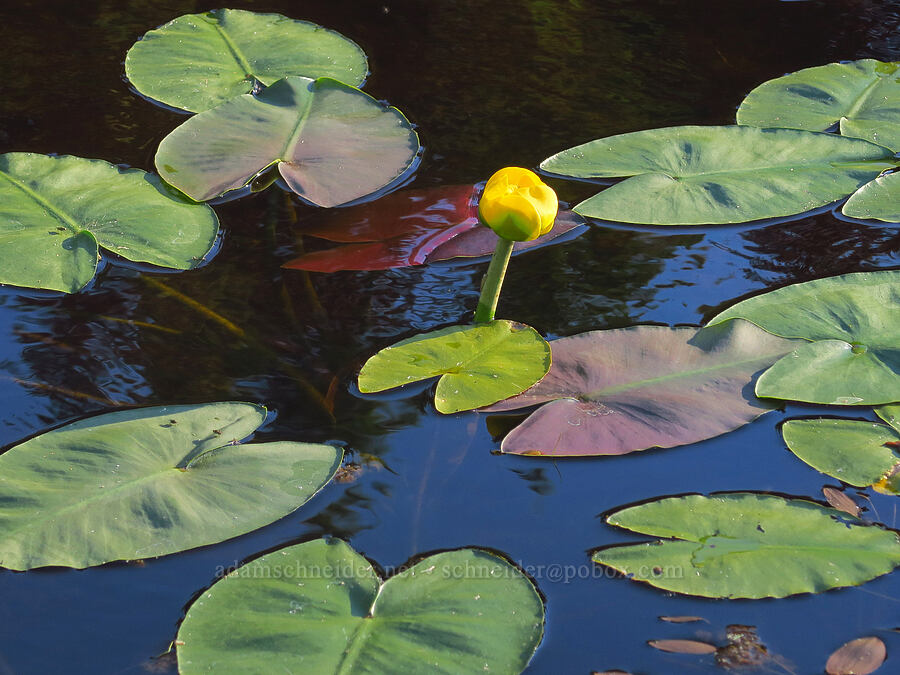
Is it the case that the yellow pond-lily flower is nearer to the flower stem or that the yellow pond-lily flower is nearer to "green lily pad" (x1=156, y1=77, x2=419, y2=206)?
the flower stem

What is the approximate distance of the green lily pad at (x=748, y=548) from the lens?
958 mm

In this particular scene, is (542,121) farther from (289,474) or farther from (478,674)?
(478,674)

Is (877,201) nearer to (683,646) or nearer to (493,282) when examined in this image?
(493,282)

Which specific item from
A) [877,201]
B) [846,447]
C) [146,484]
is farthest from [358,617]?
[877,201]

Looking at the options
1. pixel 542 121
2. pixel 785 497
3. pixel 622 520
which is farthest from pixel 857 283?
pixel 542 121

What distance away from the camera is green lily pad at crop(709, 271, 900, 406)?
1196 mm

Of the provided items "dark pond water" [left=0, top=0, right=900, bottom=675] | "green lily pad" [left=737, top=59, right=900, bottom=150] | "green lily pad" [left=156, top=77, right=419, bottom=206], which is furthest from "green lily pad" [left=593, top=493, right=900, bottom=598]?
"green lily pad" [left=737, top=59, right=900, bottom=150]

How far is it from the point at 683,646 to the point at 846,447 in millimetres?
409

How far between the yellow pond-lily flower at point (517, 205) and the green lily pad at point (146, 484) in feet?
1.43

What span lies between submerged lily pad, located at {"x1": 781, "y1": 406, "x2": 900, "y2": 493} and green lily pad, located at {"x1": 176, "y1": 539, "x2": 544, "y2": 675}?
1.52 feet

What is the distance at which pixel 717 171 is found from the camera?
5.39 feet

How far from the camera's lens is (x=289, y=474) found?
1062mm

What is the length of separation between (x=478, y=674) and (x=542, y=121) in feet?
4.49

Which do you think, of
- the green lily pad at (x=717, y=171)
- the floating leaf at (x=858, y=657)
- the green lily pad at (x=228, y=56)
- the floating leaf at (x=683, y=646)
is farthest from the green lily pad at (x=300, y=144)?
the floating leaf at (x=858, y=657)
